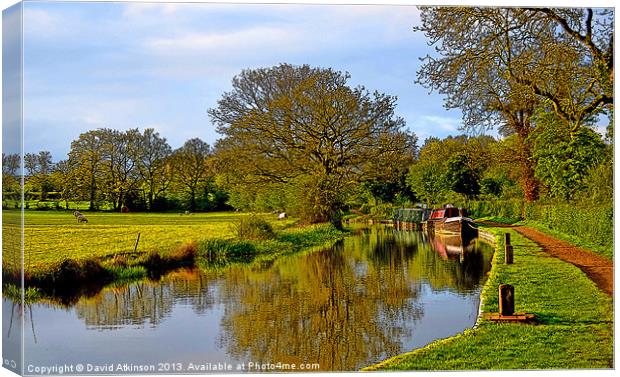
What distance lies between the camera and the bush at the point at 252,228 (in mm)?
10383

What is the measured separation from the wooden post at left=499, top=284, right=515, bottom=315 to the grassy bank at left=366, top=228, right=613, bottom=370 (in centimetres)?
13

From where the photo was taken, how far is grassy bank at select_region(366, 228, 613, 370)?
301 inches

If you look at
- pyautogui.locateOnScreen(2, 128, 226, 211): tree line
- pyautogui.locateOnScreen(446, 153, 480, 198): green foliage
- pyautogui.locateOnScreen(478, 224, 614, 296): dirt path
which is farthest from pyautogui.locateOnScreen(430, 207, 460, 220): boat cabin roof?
pyautogui.locateOnScreen(2, 128, 226, 211): tree line

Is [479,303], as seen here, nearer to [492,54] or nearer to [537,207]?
[537,207]

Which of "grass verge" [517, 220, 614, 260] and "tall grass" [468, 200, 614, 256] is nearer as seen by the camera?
"tall grass" [468, 200, 614, 256]

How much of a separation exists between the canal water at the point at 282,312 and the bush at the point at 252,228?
0.55 metres

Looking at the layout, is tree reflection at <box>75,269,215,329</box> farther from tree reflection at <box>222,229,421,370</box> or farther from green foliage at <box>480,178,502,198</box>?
green foliage at <box>480,178,502,198</box>

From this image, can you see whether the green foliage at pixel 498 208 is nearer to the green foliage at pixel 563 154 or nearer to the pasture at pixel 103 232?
the green foliage at pixel 563 154

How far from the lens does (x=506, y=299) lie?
27.6 ft

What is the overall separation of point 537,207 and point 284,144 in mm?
3678

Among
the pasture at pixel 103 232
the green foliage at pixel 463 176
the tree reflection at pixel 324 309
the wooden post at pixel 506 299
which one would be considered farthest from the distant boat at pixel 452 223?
the pasture at pixel 103 232

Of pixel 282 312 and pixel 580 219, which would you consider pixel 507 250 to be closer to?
pixel 580 219

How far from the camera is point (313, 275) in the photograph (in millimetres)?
11109

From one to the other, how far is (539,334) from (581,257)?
2.02 metres
